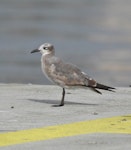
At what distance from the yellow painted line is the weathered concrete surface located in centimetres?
26

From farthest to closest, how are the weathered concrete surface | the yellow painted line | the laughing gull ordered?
the laughing gull
the yellow painted line
the weathered concrete surface

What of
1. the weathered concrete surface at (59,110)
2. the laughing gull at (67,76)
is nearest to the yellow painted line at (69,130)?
the weathered concrete surface at (59,110)

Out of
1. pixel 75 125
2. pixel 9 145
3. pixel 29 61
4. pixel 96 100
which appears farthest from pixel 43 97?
pixel 29 61

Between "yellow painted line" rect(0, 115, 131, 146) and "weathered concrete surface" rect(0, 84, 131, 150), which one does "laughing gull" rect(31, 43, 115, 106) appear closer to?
"weathered concrete surface" rect(0, 84, 131, 150)

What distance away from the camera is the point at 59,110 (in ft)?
44.5

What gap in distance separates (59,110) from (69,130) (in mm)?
2246

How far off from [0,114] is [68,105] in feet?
5.50

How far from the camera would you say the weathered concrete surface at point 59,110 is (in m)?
10.1

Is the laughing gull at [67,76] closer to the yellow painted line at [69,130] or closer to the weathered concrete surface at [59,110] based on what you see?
the weathered concrete surface at [59,110]

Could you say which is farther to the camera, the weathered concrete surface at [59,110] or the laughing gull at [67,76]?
the laughing gull at [67,76]

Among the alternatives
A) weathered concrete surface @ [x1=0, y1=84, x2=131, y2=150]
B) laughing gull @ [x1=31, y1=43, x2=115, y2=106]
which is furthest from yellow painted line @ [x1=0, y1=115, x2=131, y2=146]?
laughing gull @ [x1=31, y1=43, x2=115, y2=106]

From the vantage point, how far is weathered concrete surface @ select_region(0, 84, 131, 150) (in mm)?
10148

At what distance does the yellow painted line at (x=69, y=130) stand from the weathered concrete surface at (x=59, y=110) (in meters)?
0.26

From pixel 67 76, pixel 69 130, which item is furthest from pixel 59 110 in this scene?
pixel 69 130
